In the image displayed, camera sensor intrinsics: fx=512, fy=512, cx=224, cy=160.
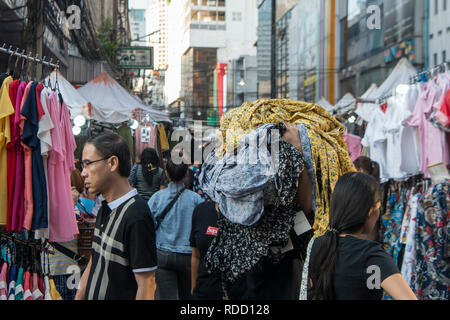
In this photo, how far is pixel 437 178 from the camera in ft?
18.5

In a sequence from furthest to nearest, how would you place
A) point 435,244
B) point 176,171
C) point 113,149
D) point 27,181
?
point 176,171 → point 435,244 → point 27,181 → point 113,149

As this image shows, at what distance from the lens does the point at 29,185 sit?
4.27 metres

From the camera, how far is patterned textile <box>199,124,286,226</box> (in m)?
2.69

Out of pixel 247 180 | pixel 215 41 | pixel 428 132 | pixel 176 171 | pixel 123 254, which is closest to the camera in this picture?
pixel 247 180

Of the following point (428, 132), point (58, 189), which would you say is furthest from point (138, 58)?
point (58, 189)

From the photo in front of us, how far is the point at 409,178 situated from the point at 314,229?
17.0ft

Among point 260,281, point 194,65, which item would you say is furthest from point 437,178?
point 194,65

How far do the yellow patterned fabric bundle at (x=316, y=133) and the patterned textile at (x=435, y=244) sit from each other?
279 cm

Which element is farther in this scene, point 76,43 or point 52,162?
point 76,43

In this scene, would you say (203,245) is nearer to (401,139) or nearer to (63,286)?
(63,286)

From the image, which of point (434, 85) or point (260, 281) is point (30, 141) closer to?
point (260, 281)

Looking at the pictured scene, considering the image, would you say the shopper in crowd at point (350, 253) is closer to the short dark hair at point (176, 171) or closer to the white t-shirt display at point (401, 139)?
the short dark hair at point (176, 171)

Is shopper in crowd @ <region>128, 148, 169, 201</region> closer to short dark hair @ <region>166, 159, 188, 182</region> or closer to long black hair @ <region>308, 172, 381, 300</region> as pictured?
short dark hair @ <region>166, 159, 188, 182</region>

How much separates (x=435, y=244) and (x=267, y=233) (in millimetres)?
3439
